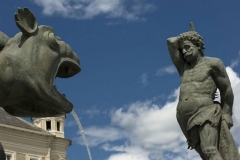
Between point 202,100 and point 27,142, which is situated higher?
point 27,142

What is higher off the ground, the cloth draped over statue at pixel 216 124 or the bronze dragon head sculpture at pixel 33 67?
the cloth draped over statue at pixel 216 124

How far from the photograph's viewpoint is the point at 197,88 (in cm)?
686

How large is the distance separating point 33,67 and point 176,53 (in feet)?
12.5

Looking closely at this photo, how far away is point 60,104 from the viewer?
398 centimetres

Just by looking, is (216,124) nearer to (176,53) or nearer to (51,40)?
(176,53)

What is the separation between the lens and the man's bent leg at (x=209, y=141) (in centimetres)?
648

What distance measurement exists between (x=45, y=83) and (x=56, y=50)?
28 cm

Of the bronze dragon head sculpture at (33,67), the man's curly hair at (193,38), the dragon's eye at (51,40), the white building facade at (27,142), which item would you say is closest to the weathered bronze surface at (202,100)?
the man's curly hair at (193,38)

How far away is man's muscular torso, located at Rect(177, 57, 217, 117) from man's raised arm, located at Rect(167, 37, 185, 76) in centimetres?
16

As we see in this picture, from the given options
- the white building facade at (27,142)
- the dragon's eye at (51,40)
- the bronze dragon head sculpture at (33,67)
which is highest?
the white building facade at (27,142)

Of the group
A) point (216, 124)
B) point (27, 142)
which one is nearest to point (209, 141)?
point (216, 124)

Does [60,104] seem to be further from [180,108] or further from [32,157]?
[32,157]

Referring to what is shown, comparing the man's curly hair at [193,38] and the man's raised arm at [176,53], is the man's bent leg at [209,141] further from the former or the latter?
the man's curly hair at [193,38]

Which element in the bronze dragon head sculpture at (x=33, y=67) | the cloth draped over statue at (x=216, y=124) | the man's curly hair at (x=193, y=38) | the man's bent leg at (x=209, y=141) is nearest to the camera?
the bronze dragon head sculpture at (x=33, y=67)
